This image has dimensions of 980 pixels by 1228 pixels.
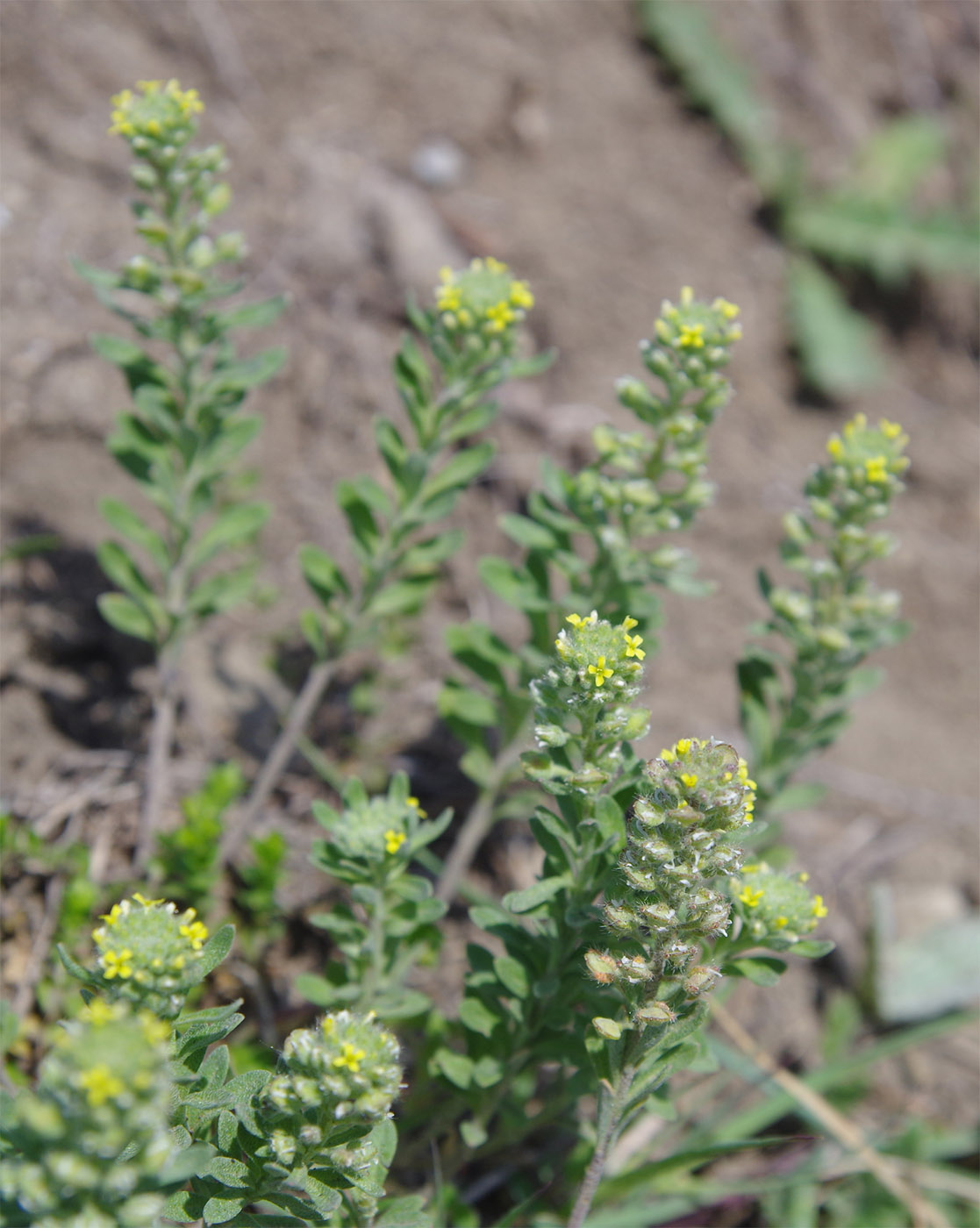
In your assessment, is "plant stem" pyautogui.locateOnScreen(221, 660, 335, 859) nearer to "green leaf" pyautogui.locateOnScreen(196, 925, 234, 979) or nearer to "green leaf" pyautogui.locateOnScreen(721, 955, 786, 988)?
"green leaf" pyautogui.locateOnScreen(196, 925, 234, 979)

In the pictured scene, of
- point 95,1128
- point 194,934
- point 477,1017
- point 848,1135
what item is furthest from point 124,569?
point 848,1135

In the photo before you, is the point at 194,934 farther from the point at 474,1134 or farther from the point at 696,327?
the point at 696,327

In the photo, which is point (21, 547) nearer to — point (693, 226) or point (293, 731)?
point (293, 731)

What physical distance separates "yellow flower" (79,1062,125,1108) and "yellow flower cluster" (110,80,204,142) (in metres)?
2.65

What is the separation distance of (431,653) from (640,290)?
107 inches

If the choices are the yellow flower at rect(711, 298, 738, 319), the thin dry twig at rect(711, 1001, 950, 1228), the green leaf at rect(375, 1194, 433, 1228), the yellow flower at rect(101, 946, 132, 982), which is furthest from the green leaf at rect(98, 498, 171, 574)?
the thin dry twig at rect(711, 1001, 950, 1228)

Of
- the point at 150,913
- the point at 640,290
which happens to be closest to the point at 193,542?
the point at 150,913

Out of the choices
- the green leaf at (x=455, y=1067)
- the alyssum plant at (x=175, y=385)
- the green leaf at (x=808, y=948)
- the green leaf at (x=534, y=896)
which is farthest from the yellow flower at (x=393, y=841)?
the alyssum plant at (x=175, y=385)

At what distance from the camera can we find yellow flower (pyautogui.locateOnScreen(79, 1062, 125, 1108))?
1718 mm

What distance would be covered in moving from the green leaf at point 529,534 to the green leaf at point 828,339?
372 centimetres

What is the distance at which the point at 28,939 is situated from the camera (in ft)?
12.1

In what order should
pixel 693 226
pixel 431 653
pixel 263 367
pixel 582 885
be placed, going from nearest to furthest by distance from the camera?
pixel 582 885 → pixel 263 367 → pixel 431 653 → pixel 693 226

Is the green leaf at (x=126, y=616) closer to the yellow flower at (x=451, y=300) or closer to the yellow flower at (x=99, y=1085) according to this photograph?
the yellow flower at (x=451, y=300)

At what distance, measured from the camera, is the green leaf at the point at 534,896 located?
253 cm
